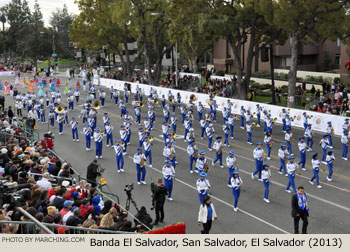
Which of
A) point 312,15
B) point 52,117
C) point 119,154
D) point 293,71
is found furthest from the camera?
point 293,71

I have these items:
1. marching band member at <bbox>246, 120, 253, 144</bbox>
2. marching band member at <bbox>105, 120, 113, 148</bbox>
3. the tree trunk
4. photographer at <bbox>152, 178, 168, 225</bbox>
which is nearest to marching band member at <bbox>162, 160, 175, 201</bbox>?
photographer at <bbox>152, 178, 168, 225</bbox>

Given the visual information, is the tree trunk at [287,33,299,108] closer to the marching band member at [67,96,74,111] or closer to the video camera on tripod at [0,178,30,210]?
the marching band member at [67,96,74,111]

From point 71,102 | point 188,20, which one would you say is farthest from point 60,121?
point 188,20

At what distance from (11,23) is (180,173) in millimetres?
93657

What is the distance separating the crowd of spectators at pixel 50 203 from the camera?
8726 mm

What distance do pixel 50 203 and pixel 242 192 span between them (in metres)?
7.95

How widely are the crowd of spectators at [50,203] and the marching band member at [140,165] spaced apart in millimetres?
3214

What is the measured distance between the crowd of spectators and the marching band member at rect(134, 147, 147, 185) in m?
3.21

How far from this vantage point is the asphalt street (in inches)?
527

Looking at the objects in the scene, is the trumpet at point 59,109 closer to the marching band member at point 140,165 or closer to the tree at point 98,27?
the marching band member at point 140,165

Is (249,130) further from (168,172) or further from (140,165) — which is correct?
(168,172)

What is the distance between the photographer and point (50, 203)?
10539 mm

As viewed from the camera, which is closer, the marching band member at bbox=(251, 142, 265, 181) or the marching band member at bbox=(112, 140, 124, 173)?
the marching band member at bbox=(251, 142, 265, 181)

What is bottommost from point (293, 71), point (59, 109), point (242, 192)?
point (242, 192)
